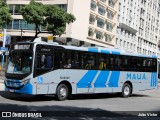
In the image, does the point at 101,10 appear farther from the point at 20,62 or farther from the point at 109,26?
the point at 20,62

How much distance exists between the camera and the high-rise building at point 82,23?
5750cm

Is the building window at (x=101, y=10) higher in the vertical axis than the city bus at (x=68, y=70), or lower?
higher

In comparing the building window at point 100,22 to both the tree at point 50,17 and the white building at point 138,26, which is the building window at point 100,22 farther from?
the tree at point 50,17

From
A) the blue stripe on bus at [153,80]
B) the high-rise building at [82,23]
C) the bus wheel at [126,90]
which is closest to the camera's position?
the bus wheel at [126,90]

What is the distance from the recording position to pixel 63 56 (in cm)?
1758

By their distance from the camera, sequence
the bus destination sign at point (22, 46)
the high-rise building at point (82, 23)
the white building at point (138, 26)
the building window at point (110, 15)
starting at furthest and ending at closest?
the white building at point (138, 26) < the building window at point (110, 15) < the high-rise building at point (82, 23) < the bus destination sign at point (22, 46)

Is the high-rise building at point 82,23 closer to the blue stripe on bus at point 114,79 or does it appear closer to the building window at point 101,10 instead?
the building window at point 101,10

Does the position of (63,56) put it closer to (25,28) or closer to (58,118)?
(58,118)

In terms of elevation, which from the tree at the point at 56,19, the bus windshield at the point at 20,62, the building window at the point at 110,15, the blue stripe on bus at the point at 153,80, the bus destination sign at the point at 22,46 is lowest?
the blue stripe on bus at the point at 153,80

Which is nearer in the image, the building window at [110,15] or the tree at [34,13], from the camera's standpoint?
the tree at [34,13]

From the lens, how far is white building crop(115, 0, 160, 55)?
77750 mm

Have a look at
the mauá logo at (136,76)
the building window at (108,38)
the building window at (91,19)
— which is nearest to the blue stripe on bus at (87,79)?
the mauá logo at (136,76)

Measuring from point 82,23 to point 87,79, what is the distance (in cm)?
4215

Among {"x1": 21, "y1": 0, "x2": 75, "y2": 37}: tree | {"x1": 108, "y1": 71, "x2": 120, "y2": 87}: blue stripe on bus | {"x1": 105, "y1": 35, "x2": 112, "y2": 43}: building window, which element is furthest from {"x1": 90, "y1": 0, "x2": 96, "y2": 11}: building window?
{"x1": 108, "y1": 71, "x2": 120, "y2": 87}: blue stripe on bus
